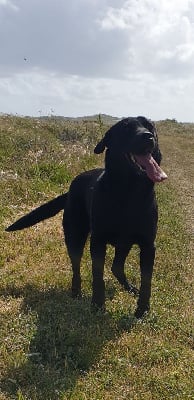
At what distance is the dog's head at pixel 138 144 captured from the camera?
4.50 meters

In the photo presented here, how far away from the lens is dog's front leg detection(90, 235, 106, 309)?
501cm

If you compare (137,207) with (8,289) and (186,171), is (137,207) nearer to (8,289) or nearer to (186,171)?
(8,289)

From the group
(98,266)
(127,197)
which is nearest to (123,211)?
(127,197)

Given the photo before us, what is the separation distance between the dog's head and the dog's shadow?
150 centimetres

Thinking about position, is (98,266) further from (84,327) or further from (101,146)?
(101,146)

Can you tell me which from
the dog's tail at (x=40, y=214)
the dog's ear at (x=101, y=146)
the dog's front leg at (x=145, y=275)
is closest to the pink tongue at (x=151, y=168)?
the dog's ear at (x=101, y=146)

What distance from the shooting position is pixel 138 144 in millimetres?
4500

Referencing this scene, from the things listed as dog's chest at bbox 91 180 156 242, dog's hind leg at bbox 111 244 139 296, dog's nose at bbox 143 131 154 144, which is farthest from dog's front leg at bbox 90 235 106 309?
dog's nose at bbox 143 131 154 144

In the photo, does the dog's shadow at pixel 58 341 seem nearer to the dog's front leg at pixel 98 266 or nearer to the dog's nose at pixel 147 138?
the dog's front leg at pixel 98 266

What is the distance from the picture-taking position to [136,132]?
15.1ft

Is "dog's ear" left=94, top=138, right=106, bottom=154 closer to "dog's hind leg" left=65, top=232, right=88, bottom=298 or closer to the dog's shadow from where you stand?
"dog's hind leg" left=65, top=232, right=88, bottom=298

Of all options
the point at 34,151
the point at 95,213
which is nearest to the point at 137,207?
the point at 95,213

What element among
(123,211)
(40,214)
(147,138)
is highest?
(147,138)

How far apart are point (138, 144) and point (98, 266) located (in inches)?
51.6
